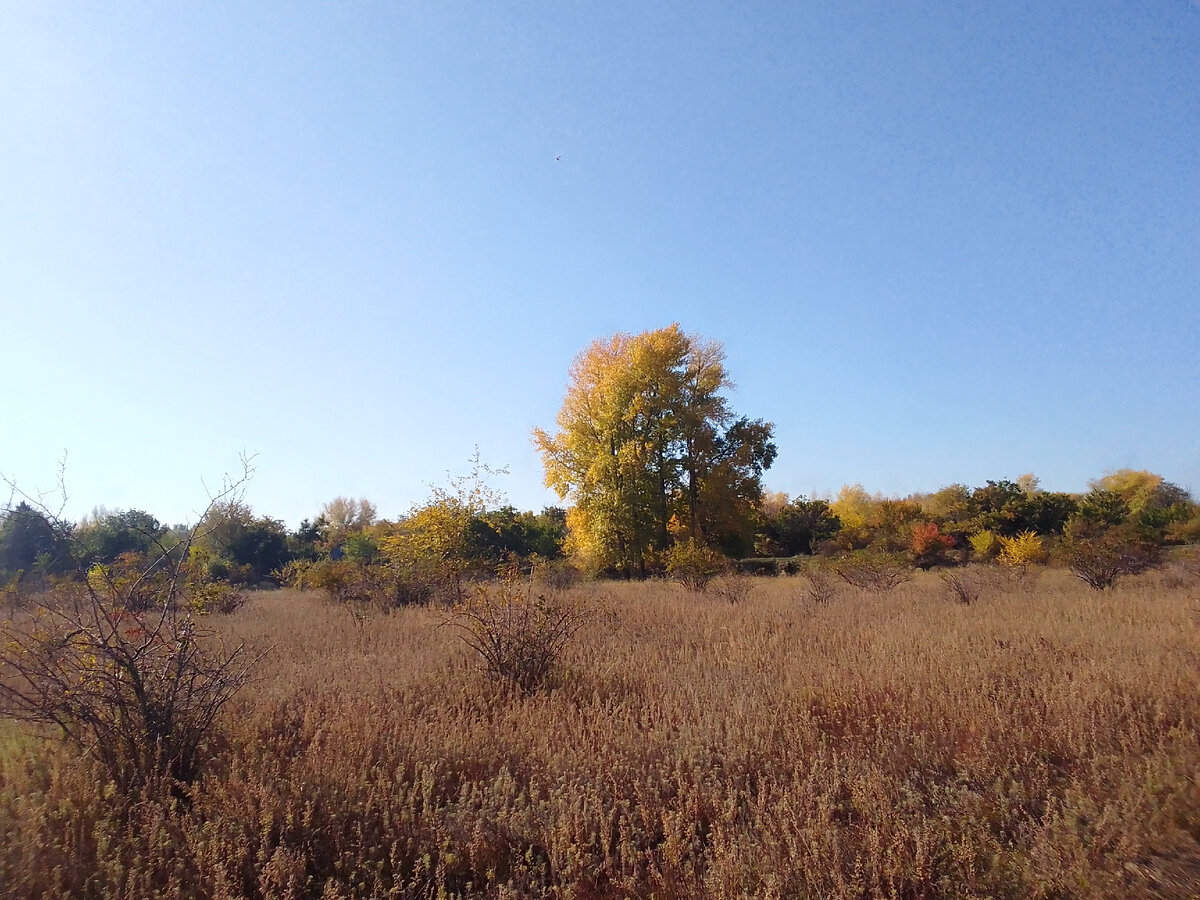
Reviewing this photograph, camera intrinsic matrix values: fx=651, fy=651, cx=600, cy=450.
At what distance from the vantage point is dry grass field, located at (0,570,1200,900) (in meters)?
2.92

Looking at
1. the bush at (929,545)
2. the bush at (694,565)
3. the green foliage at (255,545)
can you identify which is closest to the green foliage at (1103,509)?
the bush at (929,545)

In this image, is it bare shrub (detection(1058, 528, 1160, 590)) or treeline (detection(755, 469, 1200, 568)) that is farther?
treeline (detection(755, 469, 1200, 568))

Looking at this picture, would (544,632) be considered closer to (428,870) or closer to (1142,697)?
(428,870)

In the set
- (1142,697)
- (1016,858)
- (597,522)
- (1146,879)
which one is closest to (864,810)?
(1016,858)

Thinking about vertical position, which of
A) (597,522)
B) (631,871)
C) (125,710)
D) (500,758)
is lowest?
(631,871)

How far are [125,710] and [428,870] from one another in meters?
2.41

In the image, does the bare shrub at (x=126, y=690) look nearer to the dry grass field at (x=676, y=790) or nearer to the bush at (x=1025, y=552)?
the dry grass field at (x=676, y=790)

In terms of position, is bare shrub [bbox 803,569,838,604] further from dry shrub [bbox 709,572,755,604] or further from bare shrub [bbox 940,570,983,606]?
bare shrub [bbox 940,570,983,606]

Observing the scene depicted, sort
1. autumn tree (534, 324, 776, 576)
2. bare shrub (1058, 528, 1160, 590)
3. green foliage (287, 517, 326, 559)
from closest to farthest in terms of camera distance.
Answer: bare shrub (1058, 528, 1160, 590) < autumn tree (534, 324, 776, 576) < green foliage (287, 517, 326, 559)

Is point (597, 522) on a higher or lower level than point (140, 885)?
higher

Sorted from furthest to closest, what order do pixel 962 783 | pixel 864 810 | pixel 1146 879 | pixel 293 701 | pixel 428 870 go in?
pixel 293 701
pixel 962 783
pixel 864 810
pixel 428 870
pixel 1146 879

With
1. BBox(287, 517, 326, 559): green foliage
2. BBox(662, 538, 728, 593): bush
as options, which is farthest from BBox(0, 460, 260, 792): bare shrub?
BBox(287, 517, 326, 559): green foliage

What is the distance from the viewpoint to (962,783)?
370cm

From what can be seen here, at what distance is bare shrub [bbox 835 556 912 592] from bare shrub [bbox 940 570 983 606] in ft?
4.27
